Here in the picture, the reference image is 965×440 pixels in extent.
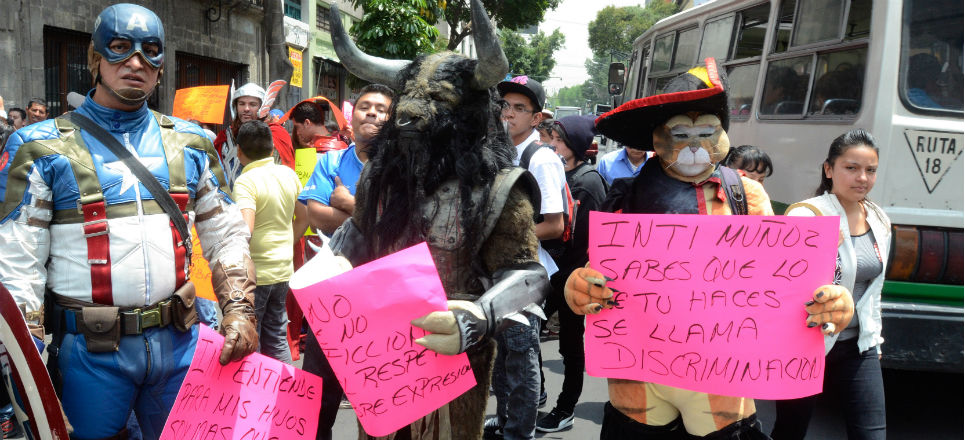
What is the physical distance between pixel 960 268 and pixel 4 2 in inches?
458

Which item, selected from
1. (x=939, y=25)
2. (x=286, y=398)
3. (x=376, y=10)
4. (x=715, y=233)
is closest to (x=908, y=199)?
(x=939, y=25)

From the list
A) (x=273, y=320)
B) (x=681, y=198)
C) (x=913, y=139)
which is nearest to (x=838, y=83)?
(x=913, y=139)

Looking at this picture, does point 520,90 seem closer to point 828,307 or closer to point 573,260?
point 573,260

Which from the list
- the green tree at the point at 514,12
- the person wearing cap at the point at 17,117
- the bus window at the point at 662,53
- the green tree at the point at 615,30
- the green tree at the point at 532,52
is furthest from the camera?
the green tree at the point at 615,30

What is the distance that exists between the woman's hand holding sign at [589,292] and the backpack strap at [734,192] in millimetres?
589

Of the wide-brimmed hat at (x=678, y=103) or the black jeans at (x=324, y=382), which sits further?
the black jeans at (x=324, y=382)

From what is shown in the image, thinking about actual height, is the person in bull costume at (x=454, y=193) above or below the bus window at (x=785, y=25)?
below

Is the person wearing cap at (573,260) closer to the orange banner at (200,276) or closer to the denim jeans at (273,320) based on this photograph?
the denim jeans at (273,320)

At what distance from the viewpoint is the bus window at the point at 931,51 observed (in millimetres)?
4238

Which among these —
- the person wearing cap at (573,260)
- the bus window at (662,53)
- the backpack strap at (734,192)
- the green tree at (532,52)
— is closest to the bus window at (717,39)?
the bus window at (662,53)

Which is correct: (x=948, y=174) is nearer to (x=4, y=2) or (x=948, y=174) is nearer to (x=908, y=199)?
(x=908, y=199)

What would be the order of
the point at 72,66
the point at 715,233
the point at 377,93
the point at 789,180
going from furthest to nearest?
the point at 72,66
the point at 789,180
the point at 377,93
the point at 715,233

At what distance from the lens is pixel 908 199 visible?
13.6ft

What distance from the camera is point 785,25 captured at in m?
5.61
